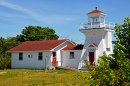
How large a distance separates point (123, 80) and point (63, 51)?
33.6m

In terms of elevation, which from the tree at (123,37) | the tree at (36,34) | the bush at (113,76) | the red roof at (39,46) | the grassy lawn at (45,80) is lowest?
the grassy lawn at (45,80)

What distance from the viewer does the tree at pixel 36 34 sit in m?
66.3

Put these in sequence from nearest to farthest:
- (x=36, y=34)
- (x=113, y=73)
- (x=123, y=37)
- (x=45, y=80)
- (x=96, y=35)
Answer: (x=113, y=73), (x=123, y=37), (x=45, y=80), (x=96, y=35), (x=36, y=34)

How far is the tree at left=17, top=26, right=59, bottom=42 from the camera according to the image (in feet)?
218

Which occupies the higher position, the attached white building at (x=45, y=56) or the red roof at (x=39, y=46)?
the red roof at (x=39, y=46)

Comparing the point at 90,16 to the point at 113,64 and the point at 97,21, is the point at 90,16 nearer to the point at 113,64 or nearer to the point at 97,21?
the point at 97,21

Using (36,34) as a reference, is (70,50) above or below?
below

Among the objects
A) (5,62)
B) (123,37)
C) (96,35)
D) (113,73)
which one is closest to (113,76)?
(113,73)

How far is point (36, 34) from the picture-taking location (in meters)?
66.8

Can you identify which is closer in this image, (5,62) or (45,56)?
(45,56)

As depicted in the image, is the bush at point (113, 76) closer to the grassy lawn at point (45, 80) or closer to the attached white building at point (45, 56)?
the grassy lawn at point (45, 80)

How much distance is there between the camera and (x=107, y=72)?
9.05 m

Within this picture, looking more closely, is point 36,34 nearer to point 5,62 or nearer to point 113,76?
point 5,62

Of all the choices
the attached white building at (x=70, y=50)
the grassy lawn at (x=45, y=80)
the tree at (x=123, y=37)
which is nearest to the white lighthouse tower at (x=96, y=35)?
the attached white building at (x=70, y=50)
